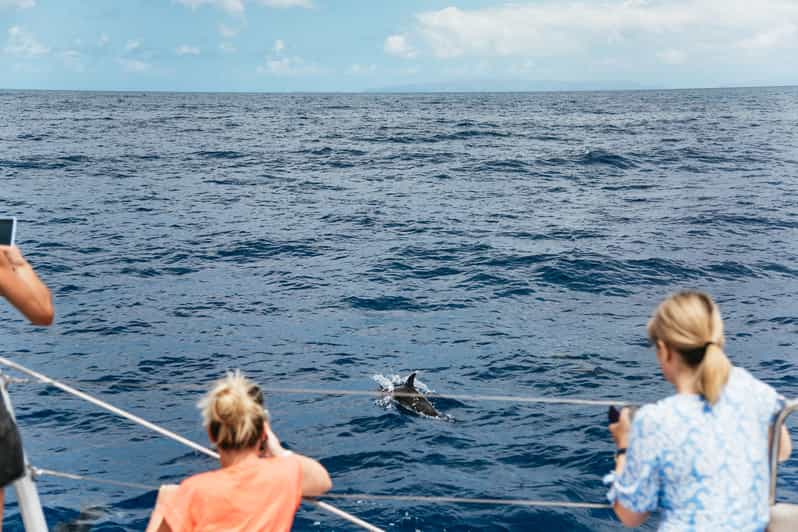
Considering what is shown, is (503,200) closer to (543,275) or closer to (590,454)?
(543,275)

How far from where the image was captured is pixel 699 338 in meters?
3.44

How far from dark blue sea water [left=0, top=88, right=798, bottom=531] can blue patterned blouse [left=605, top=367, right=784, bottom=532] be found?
3.73m

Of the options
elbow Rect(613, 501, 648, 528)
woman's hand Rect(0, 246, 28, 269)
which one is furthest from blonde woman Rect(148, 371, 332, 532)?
elbow Rect(613, 501, 648, 528)

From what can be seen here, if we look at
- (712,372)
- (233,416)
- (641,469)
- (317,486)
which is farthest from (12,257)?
(712,372)

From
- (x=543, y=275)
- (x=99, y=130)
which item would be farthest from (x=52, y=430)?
(x=99, y=130)

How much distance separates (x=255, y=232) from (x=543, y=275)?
1181 cm

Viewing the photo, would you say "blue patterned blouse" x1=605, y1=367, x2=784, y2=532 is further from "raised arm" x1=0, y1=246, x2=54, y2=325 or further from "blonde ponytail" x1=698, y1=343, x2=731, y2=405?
"raised arm" x1=0, y1=246, x2=54, y2=325

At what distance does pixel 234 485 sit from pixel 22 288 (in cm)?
141

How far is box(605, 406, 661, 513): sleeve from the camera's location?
351 centimetres

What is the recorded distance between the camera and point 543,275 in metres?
21.3

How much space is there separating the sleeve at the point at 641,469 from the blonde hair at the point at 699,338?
30 cm

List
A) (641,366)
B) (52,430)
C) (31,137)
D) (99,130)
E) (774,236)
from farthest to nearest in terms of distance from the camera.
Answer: (99,130), (31,137), (774,236), (641,366), (52,430)

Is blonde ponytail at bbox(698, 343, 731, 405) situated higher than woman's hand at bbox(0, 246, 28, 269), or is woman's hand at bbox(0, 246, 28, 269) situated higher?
woman's hand at bbox(0, 246, 28, 269)

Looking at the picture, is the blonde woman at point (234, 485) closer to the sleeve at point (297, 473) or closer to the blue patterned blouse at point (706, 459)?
the sleeve at point (297, 473)
